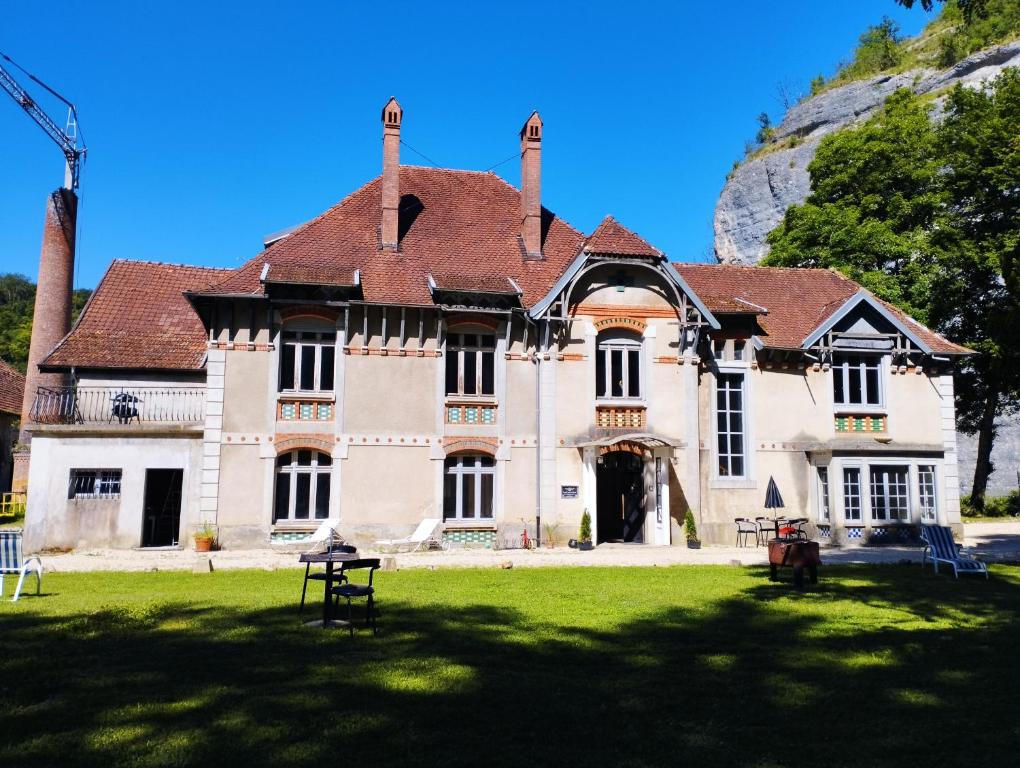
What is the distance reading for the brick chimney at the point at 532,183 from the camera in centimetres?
2302

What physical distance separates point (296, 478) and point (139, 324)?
738 cm

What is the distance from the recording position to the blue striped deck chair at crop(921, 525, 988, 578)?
556 inches

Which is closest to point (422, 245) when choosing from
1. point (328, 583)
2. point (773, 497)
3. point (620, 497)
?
point (620, 497)

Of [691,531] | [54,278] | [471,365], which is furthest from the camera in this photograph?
[54,278]

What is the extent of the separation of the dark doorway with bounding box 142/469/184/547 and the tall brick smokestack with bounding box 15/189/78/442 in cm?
1092

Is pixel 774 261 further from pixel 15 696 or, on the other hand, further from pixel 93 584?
pixel 15 696

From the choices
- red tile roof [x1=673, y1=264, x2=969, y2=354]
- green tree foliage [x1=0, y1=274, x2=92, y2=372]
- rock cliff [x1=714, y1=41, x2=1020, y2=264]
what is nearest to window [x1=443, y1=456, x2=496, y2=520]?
red tile roof [x1=673, y1=264, x2=969, y2=354]

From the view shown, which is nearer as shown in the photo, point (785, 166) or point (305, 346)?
point (305, 346)

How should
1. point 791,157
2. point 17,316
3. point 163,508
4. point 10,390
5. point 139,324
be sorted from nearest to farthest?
1. point 163,508
2. point 139,324
3. point 10,390
4. point 791,157
5. point 17,316

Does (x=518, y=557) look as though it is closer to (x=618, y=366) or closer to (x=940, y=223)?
(x=618, y=366)

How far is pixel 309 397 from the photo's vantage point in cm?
1992

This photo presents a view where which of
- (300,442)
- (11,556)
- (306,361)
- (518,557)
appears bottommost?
(518,557)

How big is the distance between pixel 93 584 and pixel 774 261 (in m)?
27.8

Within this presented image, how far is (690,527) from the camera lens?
20.7m
